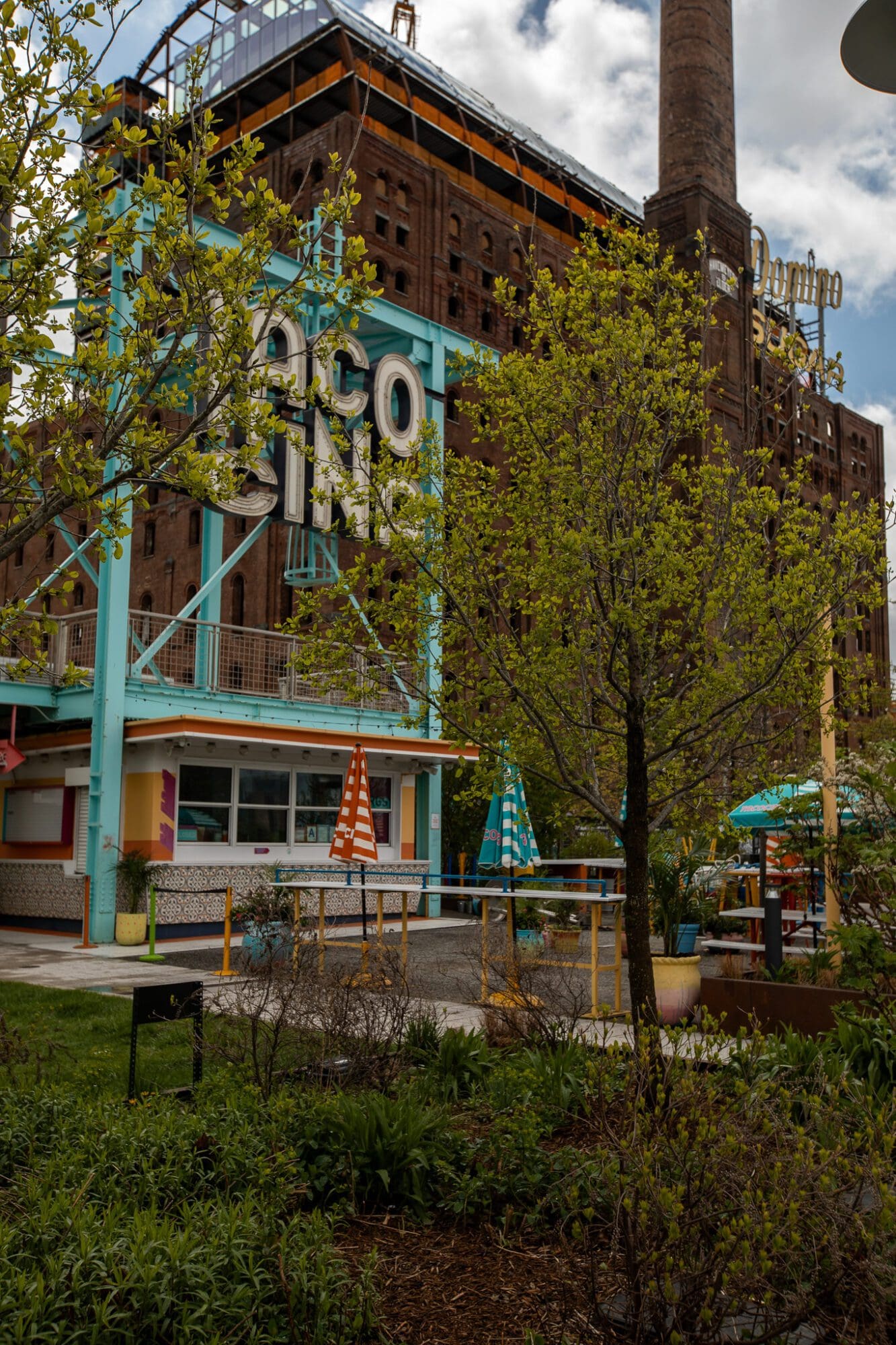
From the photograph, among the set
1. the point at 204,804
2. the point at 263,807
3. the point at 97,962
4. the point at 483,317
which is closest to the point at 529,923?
the point at 97,962

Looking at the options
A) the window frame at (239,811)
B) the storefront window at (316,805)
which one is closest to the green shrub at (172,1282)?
the window frame at (239,811)

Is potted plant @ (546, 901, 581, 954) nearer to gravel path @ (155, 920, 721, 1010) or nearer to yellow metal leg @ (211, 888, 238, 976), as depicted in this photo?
gravel path @ (155, 920, 721, 1010)

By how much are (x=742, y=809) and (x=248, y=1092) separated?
10351mm

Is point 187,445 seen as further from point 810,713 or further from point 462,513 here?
point 810,713

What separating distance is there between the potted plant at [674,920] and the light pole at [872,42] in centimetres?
705

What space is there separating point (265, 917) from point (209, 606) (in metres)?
12.6

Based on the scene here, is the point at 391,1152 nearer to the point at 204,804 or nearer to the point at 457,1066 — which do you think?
the point at 457,1066

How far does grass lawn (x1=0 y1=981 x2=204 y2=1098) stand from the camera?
7727 millimetres

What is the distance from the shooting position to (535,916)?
15.7 metres

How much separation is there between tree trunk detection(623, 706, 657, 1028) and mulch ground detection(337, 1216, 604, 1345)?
267 centimetres

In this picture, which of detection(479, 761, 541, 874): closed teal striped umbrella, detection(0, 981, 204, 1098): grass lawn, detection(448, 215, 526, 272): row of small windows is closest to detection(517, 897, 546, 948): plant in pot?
detection(479, 761, 541, 874): closed teal striped umbrella

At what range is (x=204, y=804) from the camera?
21.5 metres

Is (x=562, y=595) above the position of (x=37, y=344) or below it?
below

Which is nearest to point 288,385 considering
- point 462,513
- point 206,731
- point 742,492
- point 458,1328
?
point 462,513
